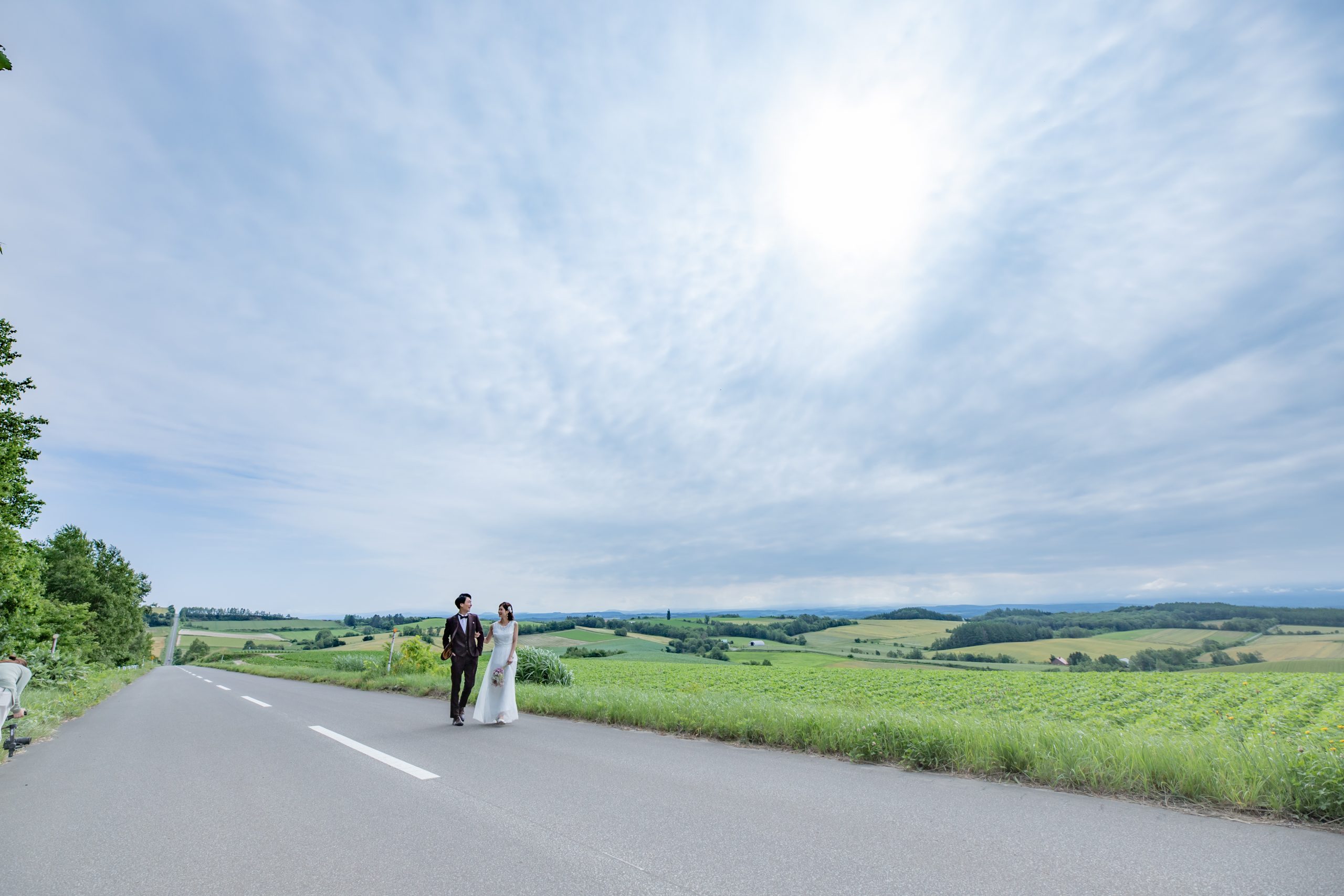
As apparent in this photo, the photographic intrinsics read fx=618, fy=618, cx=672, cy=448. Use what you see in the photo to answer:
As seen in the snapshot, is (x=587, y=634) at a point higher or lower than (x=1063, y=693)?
higher

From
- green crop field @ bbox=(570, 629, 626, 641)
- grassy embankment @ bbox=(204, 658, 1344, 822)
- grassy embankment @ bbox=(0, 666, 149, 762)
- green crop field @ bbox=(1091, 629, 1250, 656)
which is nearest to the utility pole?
green crop field @ bbox=(570, 629, 626, 641)

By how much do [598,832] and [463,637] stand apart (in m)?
7.09

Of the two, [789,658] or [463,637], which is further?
[789,658]

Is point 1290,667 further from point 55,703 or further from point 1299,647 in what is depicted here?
point 55,703

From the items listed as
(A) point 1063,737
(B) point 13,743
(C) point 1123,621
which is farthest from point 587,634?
(A) point 1063,737

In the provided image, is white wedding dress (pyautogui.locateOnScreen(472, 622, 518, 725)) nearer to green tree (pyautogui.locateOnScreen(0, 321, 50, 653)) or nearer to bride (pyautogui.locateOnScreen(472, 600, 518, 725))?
bride (pyautogui.locateOnScreen(472, 600, 518, 725))

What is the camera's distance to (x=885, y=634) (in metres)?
84.4

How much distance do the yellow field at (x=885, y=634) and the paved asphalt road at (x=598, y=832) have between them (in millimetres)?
71636

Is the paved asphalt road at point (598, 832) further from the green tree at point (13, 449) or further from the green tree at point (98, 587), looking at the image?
the green tree at point (98, 587)

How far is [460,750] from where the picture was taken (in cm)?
756

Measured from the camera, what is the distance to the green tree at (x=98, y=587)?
1908 inches

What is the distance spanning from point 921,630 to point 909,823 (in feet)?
301

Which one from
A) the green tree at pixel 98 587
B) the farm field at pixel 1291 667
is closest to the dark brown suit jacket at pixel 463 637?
the farm field at pixel 1291 667

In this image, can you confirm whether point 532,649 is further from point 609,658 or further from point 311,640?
point 311,640
